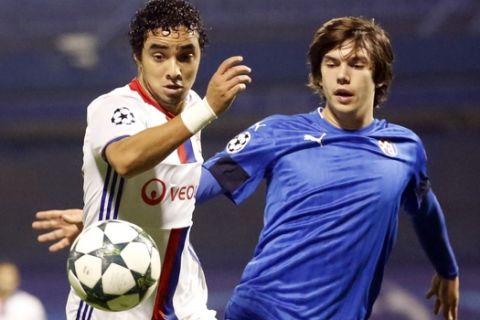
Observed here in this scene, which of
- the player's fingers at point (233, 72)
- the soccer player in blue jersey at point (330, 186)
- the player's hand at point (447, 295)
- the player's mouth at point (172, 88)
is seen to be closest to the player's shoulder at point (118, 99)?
the player's mouth at point (172, 88)

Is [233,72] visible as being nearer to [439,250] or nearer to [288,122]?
[288,122]

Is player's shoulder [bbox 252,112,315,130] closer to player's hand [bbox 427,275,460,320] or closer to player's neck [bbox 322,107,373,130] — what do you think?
player's neck [bbox 322,107,373,130]

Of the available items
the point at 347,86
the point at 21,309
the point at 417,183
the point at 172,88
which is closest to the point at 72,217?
the point at 172,88

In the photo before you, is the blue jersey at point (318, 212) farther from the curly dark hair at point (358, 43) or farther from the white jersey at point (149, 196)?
the white jersey at point (149, 196)

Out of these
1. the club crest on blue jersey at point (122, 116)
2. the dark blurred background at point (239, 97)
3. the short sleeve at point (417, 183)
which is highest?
the dark blurred background at point (239, 97)

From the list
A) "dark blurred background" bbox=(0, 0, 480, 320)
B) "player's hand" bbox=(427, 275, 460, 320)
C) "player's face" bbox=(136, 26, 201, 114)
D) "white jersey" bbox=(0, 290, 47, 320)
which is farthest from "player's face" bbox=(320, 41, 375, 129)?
"dark blurred background" bbox=(0, 0, 480, 320)

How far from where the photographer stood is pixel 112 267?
3.43 metres

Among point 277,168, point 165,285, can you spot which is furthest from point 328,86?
point 165,285

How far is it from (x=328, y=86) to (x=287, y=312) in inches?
29.9

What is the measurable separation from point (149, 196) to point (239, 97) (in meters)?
8.09

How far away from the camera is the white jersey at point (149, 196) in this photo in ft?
11.9

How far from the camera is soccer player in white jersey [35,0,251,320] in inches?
144

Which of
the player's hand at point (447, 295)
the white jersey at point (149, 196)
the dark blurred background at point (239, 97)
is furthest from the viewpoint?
the dark blurred background at point (239, 97)

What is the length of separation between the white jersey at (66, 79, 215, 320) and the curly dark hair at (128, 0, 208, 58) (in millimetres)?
171
